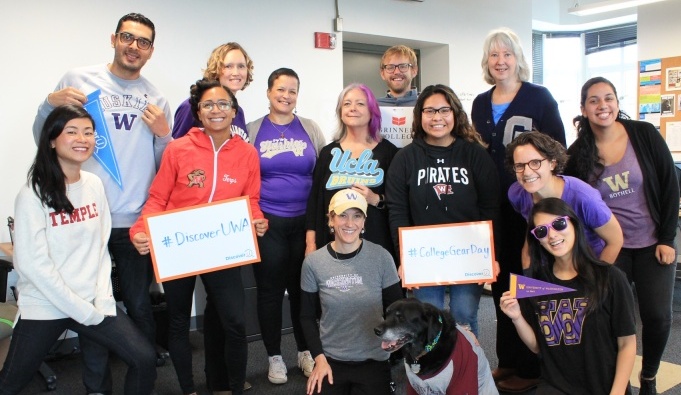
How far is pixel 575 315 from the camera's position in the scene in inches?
87.4

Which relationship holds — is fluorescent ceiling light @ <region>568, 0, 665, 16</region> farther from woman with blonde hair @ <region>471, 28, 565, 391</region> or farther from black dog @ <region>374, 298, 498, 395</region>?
black dog @ <region>374, 298, 498, 395</region>

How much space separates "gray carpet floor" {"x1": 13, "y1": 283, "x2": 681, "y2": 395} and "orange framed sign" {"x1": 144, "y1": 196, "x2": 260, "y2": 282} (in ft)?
3.37

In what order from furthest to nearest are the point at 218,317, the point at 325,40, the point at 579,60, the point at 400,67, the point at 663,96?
the point at 579,60 < the point at 663,96 < the point at 325,40 < the point at 400,67 < the point at 218,317

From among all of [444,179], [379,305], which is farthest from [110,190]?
[444,179]

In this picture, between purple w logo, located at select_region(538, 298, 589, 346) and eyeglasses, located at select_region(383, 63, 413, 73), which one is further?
eyeglasses, located at select_region(383, 63, 413, 73)

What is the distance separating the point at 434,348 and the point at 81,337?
1658mm

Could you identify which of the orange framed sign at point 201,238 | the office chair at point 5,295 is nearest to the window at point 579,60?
the orange framed sign at point 201,238

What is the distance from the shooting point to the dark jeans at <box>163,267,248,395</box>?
2.64 metres

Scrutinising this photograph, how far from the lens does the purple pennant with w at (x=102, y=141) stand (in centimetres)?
260

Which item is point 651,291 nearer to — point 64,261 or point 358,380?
point 358,380

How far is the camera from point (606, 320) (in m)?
2.18

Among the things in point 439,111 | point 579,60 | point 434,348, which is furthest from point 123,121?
point 579,60

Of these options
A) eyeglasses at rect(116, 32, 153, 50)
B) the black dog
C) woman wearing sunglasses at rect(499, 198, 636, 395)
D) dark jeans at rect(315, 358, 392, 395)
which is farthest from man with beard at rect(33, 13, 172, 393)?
woman wearing sunglasses at rect(499, 198, 636, 395)

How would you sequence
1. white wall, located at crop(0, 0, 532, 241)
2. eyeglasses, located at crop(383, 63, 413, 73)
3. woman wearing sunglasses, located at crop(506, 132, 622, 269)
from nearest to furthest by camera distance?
woman wearing sunglasses, located at crop(506, 132, 622, 269) < eyeglasses, located at crop(383, 63, 413, 73) < white wall, located at crop(0, 0, 532, 241)
